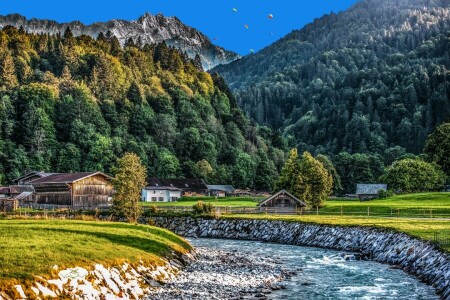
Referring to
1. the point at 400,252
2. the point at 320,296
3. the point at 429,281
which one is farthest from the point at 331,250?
the point at 320,296

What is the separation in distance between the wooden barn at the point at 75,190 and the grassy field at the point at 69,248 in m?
65.0

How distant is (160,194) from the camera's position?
484ft

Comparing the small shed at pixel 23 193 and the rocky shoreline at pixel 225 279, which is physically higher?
the small shed at pixel 23 193

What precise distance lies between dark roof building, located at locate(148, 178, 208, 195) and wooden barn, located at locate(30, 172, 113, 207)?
1570 inches

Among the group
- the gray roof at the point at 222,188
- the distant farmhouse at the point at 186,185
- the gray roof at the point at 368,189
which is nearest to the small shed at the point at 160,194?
the distant farmhouse at the point at 186,185

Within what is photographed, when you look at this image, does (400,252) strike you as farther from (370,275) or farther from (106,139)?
(106,139)

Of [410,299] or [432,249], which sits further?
[432,249]

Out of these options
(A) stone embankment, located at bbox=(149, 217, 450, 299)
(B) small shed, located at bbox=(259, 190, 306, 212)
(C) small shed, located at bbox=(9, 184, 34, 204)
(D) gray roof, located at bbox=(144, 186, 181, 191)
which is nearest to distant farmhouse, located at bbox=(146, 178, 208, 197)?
Answer: (D) gray roof, located at bbox=(144, 186, 181, 191)

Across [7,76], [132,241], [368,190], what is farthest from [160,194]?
[132,241]

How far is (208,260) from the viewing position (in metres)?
44.4

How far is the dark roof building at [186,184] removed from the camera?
152075 millimetres

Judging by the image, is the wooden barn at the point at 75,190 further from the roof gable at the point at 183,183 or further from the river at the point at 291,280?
the river at the point at 291,280

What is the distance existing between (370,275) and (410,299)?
30.0 ft

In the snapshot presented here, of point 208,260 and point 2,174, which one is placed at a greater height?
point 2,174
